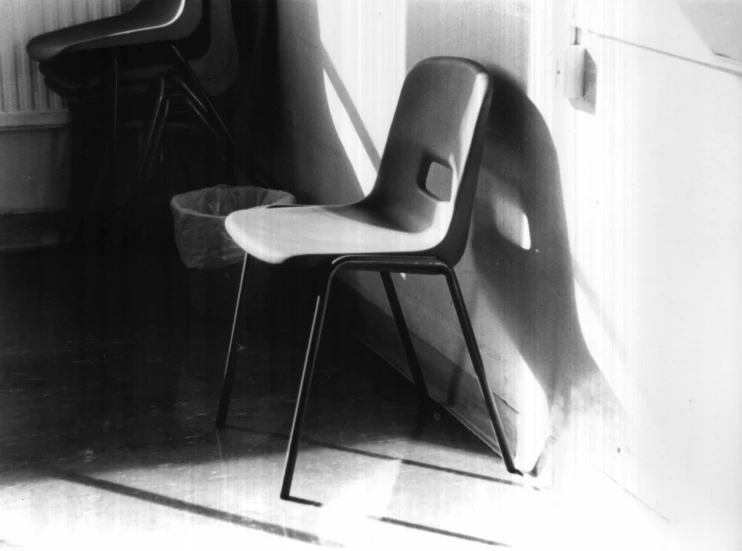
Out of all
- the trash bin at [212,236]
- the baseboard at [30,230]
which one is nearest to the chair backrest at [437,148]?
the trash bin at [212,236]

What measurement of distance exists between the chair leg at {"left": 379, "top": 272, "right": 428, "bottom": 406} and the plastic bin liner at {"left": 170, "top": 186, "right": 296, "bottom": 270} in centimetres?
97

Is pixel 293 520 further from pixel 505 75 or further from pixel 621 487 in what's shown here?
pixel 505 75

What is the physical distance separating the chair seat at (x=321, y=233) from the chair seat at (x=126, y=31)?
4.27 ft

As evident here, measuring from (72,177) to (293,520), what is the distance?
2136mm

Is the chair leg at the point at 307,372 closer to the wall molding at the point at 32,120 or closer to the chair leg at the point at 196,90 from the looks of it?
the chair leg at the point at 196,90

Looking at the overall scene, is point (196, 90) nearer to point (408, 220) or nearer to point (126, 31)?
point (126, 31)

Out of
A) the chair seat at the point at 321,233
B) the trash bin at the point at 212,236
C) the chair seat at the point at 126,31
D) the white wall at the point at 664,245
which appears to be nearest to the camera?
the white wall at the point at 664,245

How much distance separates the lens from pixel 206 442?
7.28ft

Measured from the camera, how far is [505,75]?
2033 millimetres

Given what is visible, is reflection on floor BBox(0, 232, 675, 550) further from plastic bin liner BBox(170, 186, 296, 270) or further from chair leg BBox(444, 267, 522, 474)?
plastic bin liner BBox(170, 186, 296, 270)

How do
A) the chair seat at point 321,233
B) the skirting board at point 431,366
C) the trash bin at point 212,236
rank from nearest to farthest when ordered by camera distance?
the chair seat at point 321,233 < the skirting board at point 431,366 < the trash bin at point 212,236

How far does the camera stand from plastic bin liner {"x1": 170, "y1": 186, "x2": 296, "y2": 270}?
3248 mm

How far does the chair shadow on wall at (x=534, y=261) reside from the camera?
1880 mm

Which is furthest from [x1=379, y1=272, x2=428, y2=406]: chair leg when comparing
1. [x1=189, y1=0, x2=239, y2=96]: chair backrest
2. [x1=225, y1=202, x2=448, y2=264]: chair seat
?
[x1=189, y1=0, x2=239, y2=96]: chair backrest
